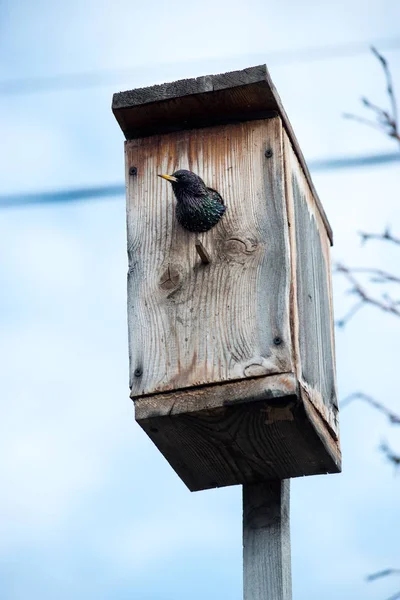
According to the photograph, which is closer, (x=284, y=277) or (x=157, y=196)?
(x=284, y=277)

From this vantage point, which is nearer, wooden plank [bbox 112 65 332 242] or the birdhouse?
the birdhouse

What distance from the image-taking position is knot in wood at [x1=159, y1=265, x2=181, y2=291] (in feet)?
10.9

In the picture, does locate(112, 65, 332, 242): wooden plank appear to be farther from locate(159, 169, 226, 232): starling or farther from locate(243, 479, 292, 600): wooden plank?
locate(243, 479, 292, 600): wooden plank

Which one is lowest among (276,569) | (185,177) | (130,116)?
(276,569)

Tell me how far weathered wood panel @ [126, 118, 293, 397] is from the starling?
0.03m

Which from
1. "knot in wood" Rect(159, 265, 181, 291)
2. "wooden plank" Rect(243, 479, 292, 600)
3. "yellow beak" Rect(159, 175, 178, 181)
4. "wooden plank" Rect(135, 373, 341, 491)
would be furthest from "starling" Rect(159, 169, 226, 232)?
"wooden plank" Rect(243, 479, 292, 600)

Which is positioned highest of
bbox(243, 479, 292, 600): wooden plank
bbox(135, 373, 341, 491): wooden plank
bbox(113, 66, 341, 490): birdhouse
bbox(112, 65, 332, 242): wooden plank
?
bbox(112, 65, 332, 242): wooden plank

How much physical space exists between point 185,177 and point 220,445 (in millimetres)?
740

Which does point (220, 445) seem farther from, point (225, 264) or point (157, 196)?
point (157, 196)

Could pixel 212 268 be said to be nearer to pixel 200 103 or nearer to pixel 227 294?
pixel 227 294

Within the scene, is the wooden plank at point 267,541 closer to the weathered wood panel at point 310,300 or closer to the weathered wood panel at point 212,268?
the weathered wood panel at point 310,300

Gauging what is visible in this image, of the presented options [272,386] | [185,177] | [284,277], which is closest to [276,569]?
[272,386]

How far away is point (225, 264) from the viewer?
330 centimetres

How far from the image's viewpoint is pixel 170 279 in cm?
335
